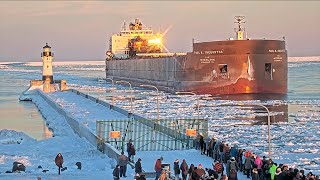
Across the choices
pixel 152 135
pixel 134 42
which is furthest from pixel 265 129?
pixel 134 42

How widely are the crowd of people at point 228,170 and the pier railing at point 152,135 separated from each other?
2.75 m

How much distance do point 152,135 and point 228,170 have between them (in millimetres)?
8196

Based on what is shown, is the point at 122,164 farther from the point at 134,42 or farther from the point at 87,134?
the point at 134,42

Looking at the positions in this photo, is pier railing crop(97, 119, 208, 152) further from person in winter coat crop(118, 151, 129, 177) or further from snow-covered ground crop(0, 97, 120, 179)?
person in winter coat crop(118, 151, 129, 177)

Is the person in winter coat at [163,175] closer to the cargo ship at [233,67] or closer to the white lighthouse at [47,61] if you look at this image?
the cargo ship at [233,67]

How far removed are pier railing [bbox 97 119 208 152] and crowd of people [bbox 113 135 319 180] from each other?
275 cm

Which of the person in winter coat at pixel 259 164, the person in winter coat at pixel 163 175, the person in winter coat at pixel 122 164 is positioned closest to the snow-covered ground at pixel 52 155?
the person in winter coat at pixel 122 164

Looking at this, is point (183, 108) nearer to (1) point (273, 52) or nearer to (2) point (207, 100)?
(2) point (207, 100)

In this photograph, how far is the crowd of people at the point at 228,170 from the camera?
12.1 metres

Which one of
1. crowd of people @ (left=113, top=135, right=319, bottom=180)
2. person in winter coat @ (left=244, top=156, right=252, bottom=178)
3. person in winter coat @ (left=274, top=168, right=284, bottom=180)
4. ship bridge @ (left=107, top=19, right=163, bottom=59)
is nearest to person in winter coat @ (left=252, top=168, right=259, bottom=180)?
crowd of people @ (left=113, top=135, right=319, bottom=180)

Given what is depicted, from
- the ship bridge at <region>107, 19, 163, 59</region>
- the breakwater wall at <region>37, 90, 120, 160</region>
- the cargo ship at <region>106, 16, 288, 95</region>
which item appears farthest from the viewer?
the ship bridge at <region>107, 19, 163, 59</region>

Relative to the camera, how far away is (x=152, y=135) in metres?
21.9

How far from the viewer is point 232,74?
1860 inches

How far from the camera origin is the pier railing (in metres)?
19.8
